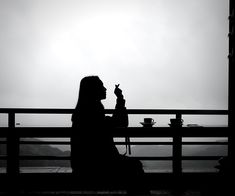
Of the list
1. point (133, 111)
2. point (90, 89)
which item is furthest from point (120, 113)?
point (133, 111)

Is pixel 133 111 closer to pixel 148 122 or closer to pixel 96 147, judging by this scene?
pixel 148 122

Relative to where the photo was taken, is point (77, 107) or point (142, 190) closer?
point (142, 190)

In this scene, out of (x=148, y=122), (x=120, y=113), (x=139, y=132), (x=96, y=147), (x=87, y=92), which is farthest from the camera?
(x=148, y=122)

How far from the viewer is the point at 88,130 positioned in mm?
2627

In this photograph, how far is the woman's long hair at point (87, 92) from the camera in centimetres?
300

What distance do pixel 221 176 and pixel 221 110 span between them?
2764mm

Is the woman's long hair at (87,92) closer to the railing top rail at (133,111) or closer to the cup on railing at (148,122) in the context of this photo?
the cup on railing at (148,122)

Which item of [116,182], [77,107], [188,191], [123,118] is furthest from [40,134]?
[188,191]

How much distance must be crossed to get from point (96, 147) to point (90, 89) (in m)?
0.71

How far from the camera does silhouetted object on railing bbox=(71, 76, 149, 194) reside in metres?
2.66

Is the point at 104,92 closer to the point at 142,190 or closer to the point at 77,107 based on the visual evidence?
the point at 77,107

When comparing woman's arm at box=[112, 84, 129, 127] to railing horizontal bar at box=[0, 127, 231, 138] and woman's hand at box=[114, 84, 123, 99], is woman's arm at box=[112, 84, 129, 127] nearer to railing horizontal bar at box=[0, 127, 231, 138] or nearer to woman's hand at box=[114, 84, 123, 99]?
woman's hand at box=[114, 84, 123, 99]

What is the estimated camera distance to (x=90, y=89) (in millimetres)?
3062

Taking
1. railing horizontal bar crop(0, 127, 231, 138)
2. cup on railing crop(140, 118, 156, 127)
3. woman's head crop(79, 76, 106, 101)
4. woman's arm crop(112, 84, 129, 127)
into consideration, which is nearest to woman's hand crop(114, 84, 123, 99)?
woman's arm crop(112, 84, 129, 127)
